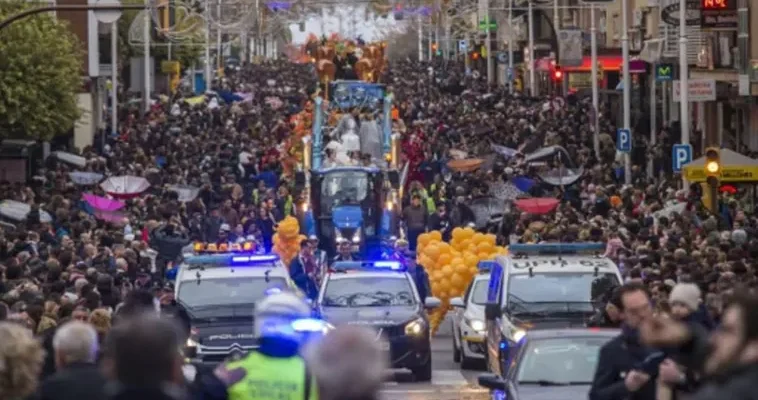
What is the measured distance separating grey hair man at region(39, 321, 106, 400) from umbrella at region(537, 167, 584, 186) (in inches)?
1210

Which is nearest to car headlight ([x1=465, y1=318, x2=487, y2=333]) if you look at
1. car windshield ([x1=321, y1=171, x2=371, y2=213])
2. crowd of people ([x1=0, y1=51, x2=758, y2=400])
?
crowd of people ([x1=0, y1=51, x2=758, y2=400])

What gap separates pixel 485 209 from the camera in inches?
1467

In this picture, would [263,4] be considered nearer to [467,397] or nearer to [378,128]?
[378,128]

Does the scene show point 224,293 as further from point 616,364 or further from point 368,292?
point 616,364

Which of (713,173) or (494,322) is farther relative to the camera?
(713,173)

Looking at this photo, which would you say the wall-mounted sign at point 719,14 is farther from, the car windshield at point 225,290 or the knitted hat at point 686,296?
the knitted hat at point 686,296

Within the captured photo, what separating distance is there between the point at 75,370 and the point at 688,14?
38.9m

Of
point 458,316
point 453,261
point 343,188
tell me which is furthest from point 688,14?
point 458,316

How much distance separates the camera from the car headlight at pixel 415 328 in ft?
73.2

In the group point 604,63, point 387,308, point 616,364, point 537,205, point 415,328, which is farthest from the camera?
point 604,63

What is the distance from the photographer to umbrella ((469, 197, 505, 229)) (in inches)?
1444

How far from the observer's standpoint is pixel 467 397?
813 inches

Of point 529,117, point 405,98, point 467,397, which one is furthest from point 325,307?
point 405,98

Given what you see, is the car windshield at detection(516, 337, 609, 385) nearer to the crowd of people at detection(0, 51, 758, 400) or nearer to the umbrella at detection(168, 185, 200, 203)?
the crowd of people at detection(0, 51, 758, 400)
